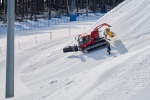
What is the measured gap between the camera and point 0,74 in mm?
17797

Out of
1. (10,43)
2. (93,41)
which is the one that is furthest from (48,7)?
(10,43)

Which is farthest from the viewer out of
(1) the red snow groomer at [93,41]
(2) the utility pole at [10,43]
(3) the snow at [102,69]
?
A: (1) the red snow groomer at [93,41]

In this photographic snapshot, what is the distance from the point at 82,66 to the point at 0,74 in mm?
Answer: 5587

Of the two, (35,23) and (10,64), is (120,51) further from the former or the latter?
(35,23)

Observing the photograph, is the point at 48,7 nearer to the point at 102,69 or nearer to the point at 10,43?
the point at 10,43

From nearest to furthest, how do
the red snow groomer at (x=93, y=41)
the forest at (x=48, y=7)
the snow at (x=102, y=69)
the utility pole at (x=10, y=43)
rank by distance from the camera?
the snow at (x=102, y=69), the utility pole at (x=10, y=43), the red snow groomer at (x=93, y=41), the forest at (x=48, y=7)

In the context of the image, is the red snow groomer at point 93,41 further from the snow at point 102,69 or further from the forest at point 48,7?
the forest at point 48,7

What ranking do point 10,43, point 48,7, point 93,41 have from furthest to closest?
1. point 48,7
2. point 93,41
3. point 10,43

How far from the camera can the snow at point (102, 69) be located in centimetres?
669

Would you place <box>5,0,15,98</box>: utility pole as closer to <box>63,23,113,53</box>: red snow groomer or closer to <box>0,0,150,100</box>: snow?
<box>0,0,150,100</box>: snow

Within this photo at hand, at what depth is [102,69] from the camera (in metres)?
8.30

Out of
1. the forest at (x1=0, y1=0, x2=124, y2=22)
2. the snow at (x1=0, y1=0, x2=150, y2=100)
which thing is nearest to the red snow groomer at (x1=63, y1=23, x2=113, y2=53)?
the snow at (x1=0, y1=0, x2=150, y2=100)

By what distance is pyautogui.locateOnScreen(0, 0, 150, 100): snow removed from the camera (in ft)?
22.0

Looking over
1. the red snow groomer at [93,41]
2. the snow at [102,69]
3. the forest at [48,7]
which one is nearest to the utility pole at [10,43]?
the snow at [102,69]
